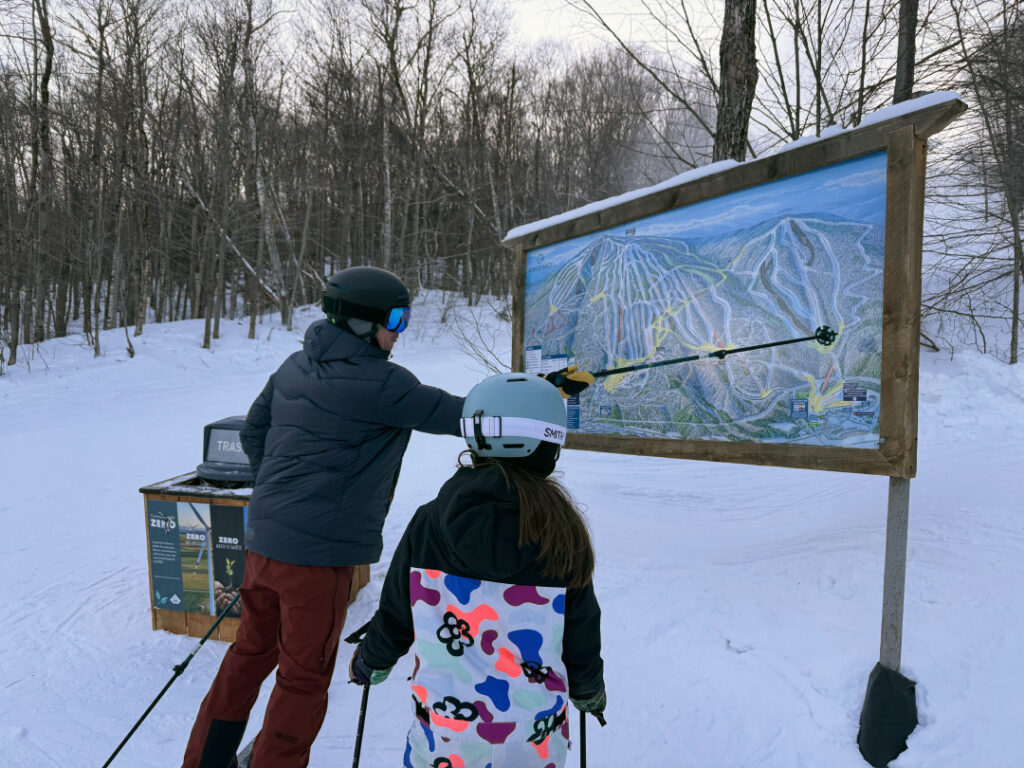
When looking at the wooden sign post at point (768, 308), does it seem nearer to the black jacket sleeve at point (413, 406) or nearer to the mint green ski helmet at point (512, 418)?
the black jacket sleeve at point (413, 406)

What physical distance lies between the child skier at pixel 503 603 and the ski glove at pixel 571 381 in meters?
1.32

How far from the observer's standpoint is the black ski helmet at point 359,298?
7.68 feet

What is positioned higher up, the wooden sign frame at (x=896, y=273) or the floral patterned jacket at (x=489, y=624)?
the wooden sign frame at (x=896, y=273)

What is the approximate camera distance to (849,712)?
106 inches

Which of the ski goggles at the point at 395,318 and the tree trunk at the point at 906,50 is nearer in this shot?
the ski goggles at the point at 395,318

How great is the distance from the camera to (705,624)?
3.44 m

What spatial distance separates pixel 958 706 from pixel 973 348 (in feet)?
39.4

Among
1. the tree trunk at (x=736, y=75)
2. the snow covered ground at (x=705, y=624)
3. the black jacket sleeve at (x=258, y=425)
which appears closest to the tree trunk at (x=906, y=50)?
the tree trunk at (x=736, y=75)

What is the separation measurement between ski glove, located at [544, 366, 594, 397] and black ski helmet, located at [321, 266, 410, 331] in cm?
97

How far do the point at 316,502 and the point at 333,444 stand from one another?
0.21m

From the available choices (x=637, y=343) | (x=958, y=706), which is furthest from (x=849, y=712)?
(x=637, y=343)

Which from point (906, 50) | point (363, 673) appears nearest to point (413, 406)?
point (363, 673)

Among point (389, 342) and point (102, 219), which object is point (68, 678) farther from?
point (102, 219)

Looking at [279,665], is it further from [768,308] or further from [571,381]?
[768,308]
